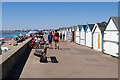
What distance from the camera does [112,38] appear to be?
11.9 metres

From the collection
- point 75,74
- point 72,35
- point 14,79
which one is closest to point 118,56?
point 75,74

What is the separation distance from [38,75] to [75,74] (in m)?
1.51

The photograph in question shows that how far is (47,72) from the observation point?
689 cm

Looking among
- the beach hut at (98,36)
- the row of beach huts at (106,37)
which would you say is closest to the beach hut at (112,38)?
the row of beach huts at (106,37)

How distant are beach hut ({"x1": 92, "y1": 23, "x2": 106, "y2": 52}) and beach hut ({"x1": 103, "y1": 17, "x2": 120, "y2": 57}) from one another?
3.15ft

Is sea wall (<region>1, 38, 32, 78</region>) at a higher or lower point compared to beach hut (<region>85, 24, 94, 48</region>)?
lower

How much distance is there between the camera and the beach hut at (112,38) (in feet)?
36.3

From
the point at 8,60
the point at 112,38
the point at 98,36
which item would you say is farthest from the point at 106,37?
the point at 8,60

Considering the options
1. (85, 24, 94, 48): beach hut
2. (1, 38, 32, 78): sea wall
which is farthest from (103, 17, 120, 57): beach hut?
(1, 38, 32, 78): sea wall

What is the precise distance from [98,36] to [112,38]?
10.3 ft

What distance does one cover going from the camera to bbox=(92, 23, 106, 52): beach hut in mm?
14170

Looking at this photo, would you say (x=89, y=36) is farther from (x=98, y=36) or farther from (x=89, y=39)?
(x=98, y=36)

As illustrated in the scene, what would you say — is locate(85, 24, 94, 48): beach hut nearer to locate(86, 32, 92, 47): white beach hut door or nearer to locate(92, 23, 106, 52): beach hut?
locate(86, 32, 92, 47): white beach hut door

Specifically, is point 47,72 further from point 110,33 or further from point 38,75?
point 110,33
